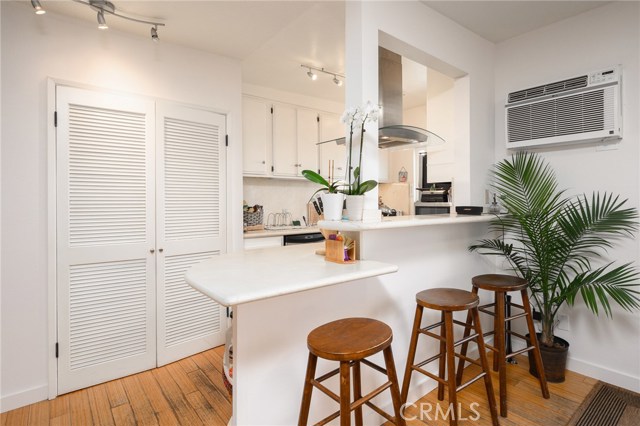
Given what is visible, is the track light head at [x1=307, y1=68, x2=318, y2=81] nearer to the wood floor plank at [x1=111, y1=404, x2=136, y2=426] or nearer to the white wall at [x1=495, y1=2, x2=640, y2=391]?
the white wall at [x1=495, y1=2, x2=640, y2=391]

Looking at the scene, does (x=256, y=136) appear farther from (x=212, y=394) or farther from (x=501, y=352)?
(x=501, y=352)

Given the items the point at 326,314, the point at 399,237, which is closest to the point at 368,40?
the point at 399,237

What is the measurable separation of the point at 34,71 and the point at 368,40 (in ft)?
7.28

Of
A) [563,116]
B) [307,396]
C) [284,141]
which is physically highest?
[284,141]

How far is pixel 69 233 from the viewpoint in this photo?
2.23m

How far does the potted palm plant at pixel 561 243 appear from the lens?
2.07m

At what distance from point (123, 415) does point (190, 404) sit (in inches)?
15.6

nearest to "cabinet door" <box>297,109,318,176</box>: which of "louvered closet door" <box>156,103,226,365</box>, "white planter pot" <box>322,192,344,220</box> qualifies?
"louvered closet door" <box>156,103,226,365</box>

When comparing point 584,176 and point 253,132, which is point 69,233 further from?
point 584,176

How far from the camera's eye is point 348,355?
116cm

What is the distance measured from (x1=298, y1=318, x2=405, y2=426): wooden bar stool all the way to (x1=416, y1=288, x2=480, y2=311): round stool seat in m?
0.42

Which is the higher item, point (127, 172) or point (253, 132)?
point (253, 132)
